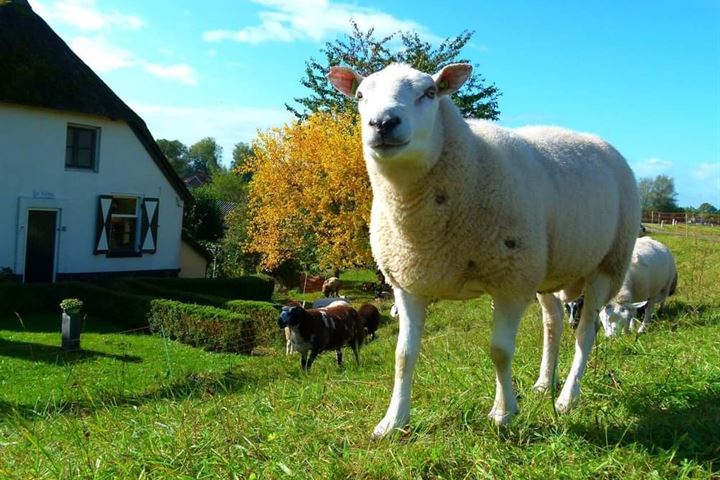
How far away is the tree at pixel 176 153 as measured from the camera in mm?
106875

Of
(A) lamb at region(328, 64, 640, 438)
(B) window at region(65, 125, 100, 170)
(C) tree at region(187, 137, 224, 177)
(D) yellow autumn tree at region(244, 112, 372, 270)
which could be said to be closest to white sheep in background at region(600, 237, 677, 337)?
(A) lamb at region(328, 64, 640, 438)

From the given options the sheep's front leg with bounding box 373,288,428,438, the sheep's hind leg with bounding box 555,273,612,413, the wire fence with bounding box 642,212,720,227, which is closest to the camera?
the sheep's front leg with bounding box 373,288,428,438

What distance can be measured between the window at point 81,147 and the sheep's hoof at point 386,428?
1976 cm

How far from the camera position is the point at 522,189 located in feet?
13.2

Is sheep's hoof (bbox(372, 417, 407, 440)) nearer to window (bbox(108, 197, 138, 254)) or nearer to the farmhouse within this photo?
the farmhouse

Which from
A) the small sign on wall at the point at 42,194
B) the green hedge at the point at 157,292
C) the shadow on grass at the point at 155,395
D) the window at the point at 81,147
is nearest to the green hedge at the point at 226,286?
the green hedge at the point at 157,292

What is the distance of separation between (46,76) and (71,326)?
10.1 m

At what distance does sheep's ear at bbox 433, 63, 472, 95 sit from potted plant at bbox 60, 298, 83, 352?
1177cm

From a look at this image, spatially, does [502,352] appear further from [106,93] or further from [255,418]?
A: [106,93]

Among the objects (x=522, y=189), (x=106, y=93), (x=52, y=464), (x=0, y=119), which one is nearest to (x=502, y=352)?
(x=522, y=189)

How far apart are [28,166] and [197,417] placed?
59.5 feet

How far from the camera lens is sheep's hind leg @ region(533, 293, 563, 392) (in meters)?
4.87

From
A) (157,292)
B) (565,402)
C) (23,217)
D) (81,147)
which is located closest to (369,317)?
(157,292)

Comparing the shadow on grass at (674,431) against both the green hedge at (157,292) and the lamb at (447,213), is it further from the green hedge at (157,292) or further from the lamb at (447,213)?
the green hedge at (157,292)
